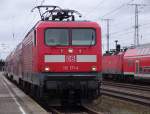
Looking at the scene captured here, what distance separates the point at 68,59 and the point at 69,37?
2.72 ft

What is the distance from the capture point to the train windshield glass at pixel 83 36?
58.6 feet

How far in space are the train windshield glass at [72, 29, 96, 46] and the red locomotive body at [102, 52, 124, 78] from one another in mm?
28427

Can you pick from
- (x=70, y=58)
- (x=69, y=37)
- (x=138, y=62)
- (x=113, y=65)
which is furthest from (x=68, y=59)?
(x=113, y=65)

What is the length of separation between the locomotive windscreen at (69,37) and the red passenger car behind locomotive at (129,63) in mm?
18583

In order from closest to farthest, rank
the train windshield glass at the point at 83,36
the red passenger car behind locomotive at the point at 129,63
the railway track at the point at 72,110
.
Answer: the railway track at the point at 72,110
the train windshield glass at the point at 83,36
the red passenger car behind locomotive at the point at 129,63

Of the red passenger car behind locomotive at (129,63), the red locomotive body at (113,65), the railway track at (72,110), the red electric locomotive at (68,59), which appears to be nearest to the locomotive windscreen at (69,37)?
the red electric locomotive at (68,59)

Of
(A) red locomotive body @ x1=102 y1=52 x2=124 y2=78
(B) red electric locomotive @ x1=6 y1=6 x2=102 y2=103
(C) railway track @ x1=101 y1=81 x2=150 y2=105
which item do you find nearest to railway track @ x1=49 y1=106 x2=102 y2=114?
(B) red electric locomotive @ x1=6 y1=6 x2=102 y2=103

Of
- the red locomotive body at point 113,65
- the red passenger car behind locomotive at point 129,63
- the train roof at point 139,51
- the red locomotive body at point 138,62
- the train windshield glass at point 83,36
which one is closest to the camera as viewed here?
the train windshield glass at point 83,36

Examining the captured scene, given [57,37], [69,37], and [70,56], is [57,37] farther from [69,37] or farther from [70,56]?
[70,56]

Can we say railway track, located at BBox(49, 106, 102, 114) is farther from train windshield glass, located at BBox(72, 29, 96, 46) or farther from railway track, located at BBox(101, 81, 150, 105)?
railway track, located at BBox(101, 81, 150, 105)

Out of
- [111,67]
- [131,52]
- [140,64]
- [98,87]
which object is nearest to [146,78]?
[140,64]

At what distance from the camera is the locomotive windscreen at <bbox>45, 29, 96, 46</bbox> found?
1772 centimetres

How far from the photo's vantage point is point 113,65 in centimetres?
4944

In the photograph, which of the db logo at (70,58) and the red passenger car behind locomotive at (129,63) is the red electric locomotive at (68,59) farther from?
the red passenger car behind locomotive at (129,63)
